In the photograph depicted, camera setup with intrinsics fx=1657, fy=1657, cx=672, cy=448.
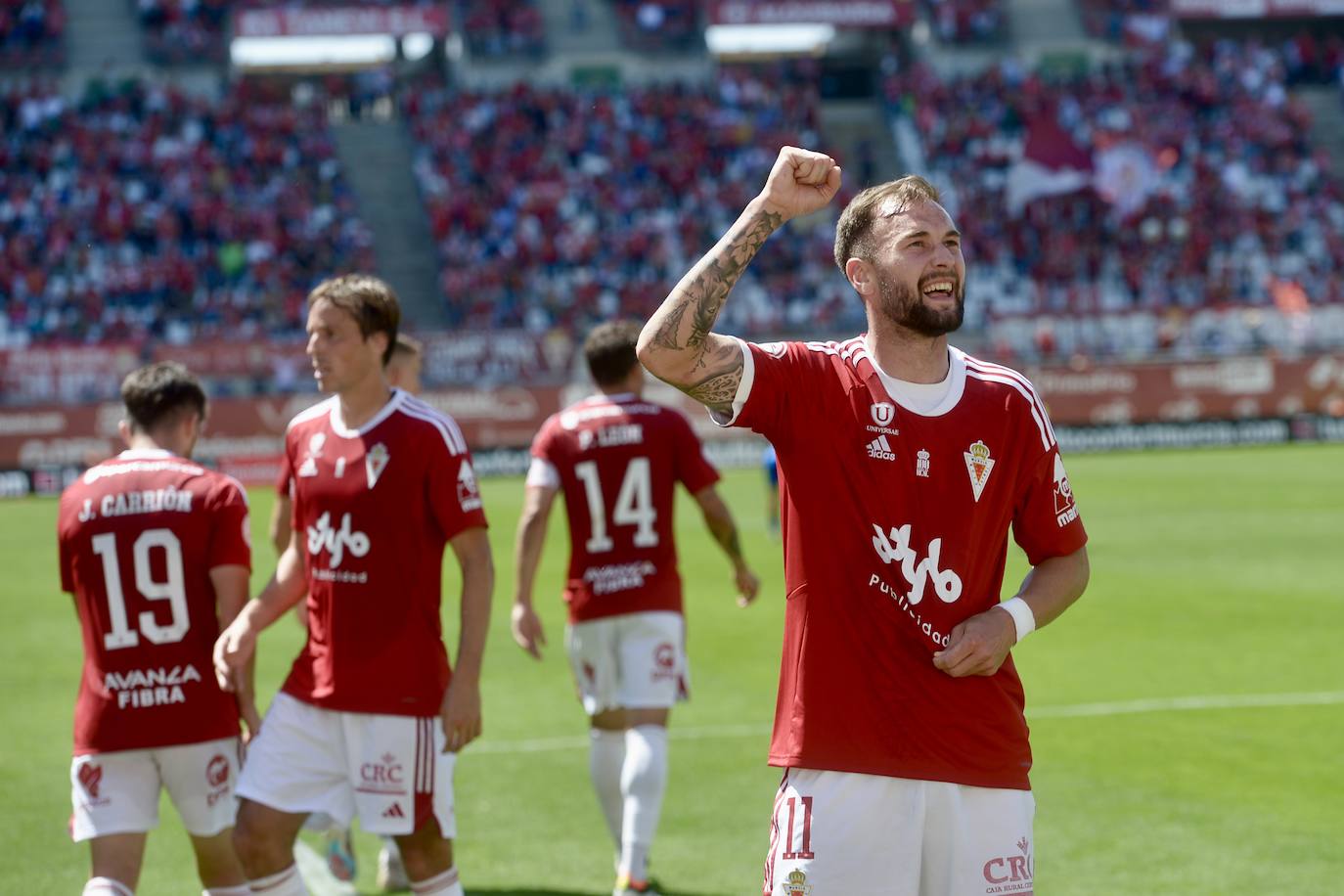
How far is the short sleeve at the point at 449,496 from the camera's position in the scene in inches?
218

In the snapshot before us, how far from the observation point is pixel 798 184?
13.1ft

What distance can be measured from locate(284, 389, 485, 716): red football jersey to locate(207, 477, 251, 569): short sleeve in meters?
0.25

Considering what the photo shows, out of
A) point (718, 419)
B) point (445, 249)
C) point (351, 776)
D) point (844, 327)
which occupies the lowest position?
point (351, 776)

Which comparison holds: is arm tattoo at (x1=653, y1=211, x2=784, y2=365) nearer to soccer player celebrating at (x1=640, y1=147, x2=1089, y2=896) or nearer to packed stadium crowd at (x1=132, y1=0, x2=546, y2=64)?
soccer player celebrating at (x1=640, y1=147, x2=1089, y2=896)

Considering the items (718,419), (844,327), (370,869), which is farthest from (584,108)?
(718,419)

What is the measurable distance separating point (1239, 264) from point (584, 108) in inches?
712

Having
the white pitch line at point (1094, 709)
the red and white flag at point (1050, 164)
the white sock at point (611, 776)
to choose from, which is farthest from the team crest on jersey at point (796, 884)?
the red and white flag at point (1050, 164)

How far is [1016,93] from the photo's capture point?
48.8 m

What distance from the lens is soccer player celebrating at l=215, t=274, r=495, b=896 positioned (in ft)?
17.8

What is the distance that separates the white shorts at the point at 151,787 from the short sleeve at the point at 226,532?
0.63 m

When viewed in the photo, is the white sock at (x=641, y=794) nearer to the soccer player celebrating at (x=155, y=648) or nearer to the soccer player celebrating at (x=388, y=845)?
the soccer player celebrating at (x=388, y=845)

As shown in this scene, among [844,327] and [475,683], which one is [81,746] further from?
[844,327]

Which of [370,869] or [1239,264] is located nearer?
[370,869]

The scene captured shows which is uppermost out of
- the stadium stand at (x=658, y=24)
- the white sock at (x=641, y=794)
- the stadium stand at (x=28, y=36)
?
the stadium stand at (x=658, y=24)
